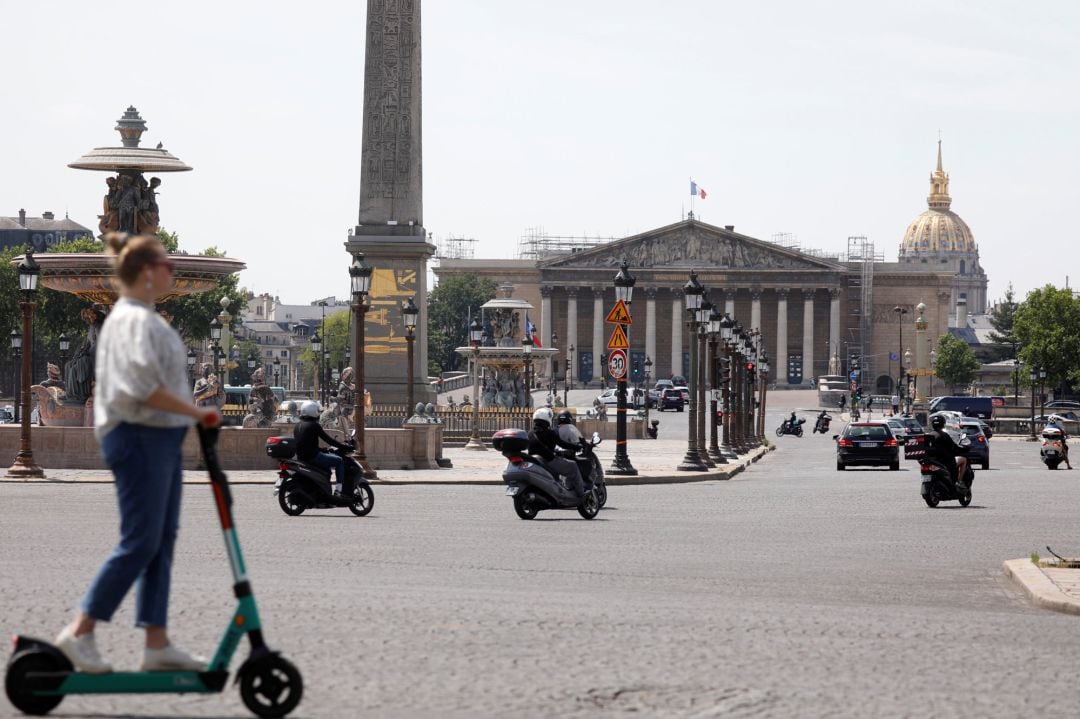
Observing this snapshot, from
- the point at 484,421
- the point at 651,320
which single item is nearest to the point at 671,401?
the point at 484,421

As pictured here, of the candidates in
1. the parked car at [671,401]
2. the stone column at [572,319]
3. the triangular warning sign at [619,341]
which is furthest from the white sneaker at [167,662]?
the stone column at [572,319]

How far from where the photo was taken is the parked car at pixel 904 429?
218 feet

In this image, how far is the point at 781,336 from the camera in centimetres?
18700

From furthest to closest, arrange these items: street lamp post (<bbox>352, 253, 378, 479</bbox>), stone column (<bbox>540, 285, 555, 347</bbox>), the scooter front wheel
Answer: stone column (<bbox>540, 285, 555, 347</bbox>) < street lamp post (<bbox>352, 253, 378, 479</bbox>) < the scooter front wheel

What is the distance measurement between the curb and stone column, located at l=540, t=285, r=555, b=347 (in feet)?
561

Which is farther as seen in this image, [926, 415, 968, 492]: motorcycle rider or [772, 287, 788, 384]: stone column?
[772, 287, 788, 384]: stone column

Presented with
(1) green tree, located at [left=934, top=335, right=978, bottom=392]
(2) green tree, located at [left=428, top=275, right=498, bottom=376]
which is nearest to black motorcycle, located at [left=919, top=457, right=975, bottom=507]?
(2) green tree, located at [left=428, top=275, right=498, bottom=376]

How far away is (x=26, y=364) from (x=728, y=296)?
154 metres

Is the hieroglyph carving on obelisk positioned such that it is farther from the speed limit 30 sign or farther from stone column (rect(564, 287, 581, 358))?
stone column (rect(564, 287, 581, 358))

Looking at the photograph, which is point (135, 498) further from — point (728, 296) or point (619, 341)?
point (728, 296)

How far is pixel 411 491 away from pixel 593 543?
1239 cm

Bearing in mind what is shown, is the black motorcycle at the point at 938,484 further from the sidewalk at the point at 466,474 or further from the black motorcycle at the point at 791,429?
the black motorcycle at the point at 791,429

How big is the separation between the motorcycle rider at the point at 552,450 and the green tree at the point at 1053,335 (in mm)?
105149

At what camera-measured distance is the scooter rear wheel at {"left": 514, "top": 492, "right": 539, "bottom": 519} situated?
2286cm
